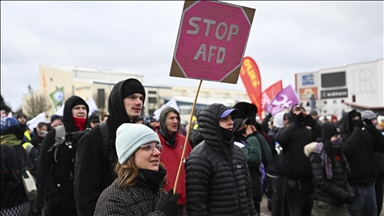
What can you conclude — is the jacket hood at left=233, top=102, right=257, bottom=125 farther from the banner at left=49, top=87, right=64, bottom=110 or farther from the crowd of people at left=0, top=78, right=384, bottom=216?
the banner at left=49, top=87, right=64, bottom=110

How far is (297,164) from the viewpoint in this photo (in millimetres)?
7285

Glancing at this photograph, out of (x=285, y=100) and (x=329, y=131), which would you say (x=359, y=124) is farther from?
(x=285, y=100)

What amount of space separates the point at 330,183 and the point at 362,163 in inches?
34.8

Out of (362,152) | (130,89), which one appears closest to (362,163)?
(362,152)

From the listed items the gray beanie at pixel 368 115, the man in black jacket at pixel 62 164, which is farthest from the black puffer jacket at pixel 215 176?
the gray beanie at pixel 368 115

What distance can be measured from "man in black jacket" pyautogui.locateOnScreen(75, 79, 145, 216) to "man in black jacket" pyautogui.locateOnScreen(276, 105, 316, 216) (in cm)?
407

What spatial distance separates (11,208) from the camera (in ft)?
18.2

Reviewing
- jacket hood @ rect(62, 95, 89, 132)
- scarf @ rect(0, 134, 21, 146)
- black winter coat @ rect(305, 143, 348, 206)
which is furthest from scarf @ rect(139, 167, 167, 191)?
black winter coat @ rect(305, 143, 348, 206)

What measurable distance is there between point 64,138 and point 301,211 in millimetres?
4052

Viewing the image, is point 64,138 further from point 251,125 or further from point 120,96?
point 251,125

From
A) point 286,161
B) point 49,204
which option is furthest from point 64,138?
point 286,161

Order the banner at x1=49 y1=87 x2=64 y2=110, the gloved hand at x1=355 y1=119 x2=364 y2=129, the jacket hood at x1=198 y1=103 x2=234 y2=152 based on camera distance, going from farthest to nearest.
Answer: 1. the banner at x1=49 y1=87 x2=64 y2=110
2. the gloved hand at x1=355 y1=119 x2=364 y2=129
3. the jacket hood at x1=198 y1=103 x2=234 y2=152

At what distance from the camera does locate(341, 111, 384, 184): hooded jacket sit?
6.70 meters

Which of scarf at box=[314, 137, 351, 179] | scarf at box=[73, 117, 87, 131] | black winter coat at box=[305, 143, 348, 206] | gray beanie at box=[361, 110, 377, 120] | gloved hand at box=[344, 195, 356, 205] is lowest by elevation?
gloved hand at box=[344, 195, 356, 205]
